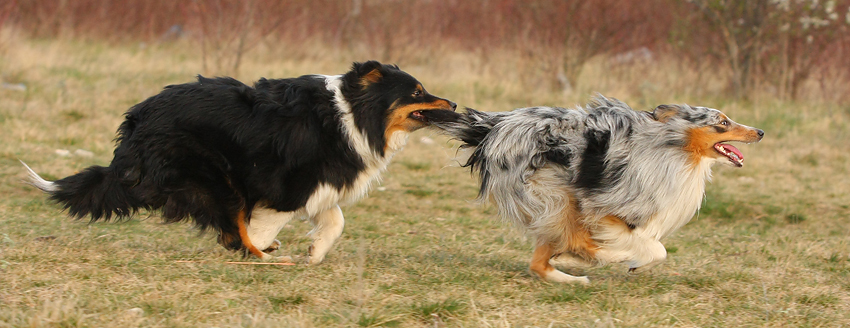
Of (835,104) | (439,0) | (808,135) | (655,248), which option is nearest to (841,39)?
(835,104)

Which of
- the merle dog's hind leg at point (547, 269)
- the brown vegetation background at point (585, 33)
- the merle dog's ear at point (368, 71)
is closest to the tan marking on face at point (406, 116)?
the merle dog's ear at point (368, 71)

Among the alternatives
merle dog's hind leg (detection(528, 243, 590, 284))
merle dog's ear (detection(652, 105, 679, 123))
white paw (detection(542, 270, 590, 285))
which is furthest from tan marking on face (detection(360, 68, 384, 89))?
merle dog's ear (detection(652, 105, 679, 123))

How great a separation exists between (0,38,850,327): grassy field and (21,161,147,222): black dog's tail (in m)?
0.25

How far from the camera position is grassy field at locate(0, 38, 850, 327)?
12.3 feet

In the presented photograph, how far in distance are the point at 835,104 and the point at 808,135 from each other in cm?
242

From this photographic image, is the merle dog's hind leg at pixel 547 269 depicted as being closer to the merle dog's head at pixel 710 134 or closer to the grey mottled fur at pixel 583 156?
the grey mottled fur at pixel 583 156

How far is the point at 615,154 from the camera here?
4.34 metres

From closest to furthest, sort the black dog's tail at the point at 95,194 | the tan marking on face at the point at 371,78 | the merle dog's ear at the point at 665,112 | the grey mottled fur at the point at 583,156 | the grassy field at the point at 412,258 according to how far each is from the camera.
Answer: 1. the grassy field at the point at 412,258
2. the grey mottled fur at the point at 583,156
3. the merle dog's ear at the point at 665,112
4. the black dog's tail at the point at 95,194
5. the tan marking on face at the point at 371,78

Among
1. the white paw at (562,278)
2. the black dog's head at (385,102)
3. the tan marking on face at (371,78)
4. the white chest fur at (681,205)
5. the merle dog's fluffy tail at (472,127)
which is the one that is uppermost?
the tan marking on face at (371,78)

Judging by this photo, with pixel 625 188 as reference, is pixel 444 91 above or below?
above

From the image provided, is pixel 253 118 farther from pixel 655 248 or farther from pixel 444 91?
pixel 444 91

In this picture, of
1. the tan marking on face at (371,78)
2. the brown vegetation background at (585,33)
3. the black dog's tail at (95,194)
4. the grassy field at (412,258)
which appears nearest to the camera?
the grassy field at (412,258)

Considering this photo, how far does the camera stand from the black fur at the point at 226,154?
448cm

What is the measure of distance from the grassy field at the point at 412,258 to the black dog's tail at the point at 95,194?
10.0 inches
